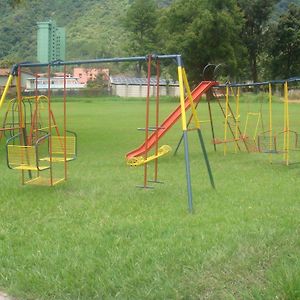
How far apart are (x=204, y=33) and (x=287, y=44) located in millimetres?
13035

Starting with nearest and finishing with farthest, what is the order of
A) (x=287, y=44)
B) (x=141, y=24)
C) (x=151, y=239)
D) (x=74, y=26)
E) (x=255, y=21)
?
(x=151, y=239), (x=287, y=44), (x=255, y=21), (x=141, y=24), (x=74, y=26)

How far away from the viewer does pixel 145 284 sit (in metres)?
4.02

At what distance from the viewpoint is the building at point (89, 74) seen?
84562 mm

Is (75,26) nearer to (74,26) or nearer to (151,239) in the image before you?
(74,26)

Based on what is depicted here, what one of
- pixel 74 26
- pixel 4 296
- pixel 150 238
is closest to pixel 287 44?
pixel 74 26

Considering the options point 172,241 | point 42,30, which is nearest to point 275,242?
point 172,241

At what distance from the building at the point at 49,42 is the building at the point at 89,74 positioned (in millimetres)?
69351

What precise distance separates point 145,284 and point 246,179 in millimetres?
5626

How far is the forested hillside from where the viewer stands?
172 ft

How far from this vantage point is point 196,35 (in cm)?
5203

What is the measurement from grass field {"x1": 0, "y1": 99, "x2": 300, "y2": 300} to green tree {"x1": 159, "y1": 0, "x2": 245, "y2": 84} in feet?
145

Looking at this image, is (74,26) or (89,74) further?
(74,26)

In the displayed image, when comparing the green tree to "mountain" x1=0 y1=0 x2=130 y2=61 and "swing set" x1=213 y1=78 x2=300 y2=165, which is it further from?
"swing set" x1=213 y1=78 x2=300 y2=165

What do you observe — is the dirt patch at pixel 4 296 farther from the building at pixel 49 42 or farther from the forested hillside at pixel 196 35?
the forested hillside at pixel 196 35
